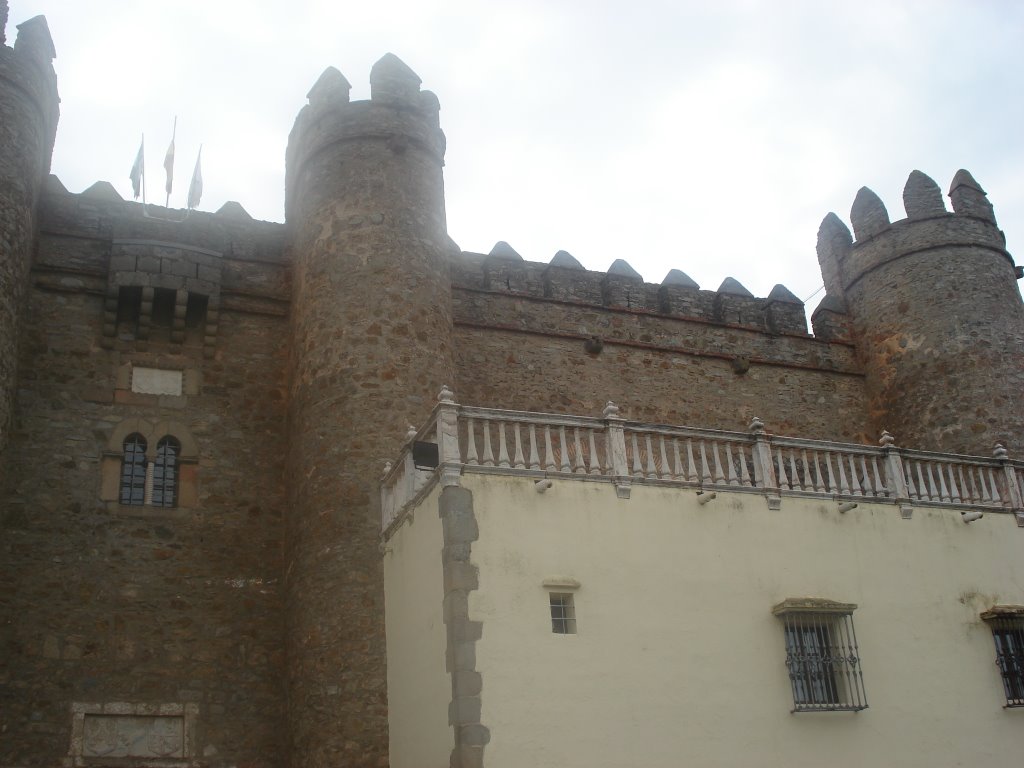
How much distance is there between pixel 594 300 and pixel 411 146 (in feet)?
13.7

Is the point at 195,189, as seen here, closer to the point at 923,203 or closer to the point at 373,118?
the point at 373,118

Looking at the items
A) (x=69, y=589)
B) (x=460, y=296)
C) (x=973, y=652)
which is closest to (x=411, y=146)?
(x=460, y=296)

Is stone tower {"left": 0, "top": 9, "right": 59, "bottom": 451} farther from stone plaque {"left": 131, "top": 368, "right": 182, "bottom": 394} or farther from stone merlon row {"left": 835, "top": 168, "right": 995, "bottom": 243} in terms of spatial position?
stone merlon row {"left": 835, "top": 168, "right": 995, "bottom": 243}

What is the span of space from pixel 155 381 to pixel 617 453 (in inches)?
265

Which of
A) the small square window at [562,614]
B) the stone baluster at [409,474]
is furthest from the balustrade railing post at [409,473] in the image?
the small square window at [562,614]

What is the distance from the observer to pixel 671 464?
42.5 feet

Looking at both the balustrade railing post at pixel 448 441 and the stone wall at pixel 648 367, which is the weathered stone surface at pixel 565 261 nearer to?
the stone wall at pixel 648 367

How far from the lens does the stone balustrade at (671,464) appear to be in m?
11.1

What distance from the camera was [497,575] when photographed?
411 inches

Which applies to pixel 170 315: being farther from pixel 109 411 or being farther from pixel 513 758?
pixel 513 758

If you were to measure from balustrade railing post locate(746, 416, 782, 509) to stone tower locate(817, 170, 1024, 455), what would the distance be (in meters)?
6.96

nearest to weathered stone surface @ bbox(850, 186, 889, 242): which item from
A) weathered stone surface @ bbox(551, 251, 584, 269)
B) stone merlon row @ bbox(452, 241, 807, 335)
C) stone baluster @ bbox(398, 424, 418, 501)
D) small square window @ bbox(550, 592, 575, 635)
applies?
stone merlon row @ bbox(452, 241, 807, 335)

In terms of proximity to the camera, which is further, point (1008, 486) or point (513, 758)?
point (1008, 486)

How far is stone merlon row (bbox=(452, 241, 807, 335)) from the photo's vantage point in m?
18.0
